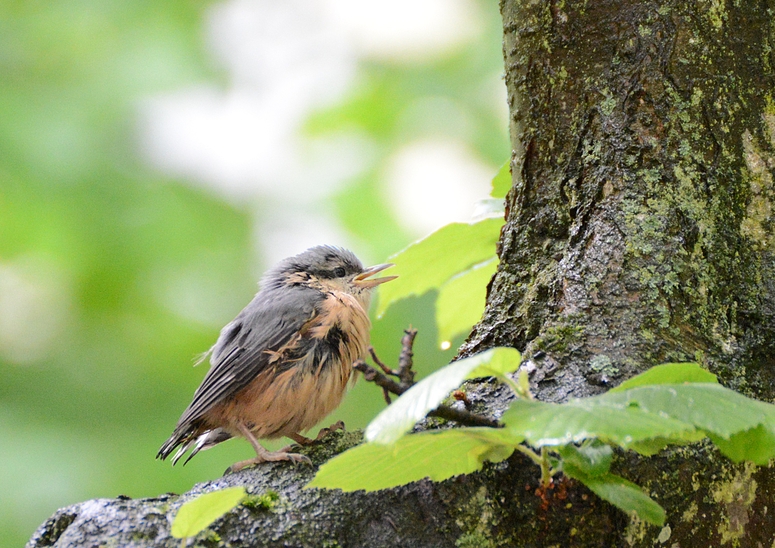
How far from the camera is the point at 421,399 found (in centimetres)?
100

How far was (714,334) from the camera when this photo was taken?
65.2 inches

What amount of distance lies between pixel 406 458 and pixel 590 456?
0.30 metres

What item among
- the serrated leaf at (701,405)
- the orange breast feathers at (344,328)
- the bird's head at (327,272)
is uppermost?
the bird's head at (327,272)

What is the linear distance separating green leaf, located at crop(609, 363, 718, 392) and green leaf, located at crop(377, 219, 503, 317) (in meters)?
1.14

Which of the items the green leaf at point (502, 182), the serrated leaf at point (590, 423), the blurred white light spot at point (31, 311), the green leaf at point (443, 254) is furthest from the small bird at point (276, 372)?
the blurred white light spot at point (31, 311)

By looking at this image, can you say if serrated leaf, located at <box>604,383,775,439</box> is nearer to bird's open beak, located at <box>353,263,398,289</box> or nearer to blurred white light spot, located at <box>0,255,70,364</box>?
bird's open beak, located at <box>353,263,398,289</box>

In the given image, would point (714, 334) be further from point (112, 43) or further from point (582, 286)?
point (112, 43)

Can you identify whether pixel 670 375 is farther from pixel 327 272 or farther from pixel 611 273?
pixel 327 272

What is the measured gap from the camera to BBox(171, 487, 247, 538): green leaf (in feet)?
3.75

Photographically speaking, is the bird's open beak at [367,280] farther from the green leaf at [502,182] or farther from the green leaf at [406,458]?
the green leaf at [406,458]

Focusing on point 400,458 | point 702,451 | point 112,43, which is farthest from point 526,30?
point 112,43

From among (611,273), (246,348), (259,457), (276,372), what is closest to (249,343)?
(246,348)

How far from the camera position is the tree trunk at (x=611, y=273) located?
1.38m

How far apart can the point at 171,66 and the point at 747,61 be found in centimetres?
337
